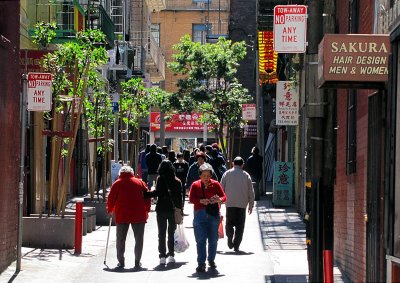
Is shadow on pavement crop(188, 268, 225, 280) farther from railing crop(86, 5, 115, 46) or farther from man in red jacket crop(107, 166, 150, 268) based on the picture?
railing crop(86, 5, 115, 46)

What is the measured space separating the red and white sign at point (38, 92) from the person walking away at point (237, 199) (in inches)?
169

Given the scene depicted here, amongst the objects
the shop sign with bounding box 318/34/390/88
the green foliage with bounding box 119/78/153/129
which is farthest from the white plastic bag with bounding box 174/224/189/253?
the green foliage with bounding box 119/78/153/129

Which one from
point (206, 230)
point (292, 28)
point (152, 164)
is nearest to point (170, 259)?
point (206, 230)

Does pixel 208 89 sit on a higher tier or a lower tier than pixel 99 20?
lower

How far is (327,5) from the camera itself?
37.3 ft

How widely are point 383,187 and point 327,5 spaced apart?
1895 millimetres

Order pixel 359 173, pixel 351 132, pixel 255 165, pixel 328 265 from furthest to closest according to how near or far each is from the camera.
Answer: pixel 255 165 < pixel 351 132 < pixel 359 173 < pixel 328 265

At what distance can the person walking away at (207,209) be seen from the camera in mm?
17281

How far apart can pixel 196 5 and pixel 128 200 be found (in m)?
60.6

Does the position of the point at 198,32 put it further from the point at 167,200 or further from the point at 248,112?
the point at 167,200

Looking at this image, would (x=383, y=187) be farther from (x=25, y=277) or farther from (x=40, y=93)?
(x=40, y=93)

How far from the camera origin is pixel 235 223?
20.2 m

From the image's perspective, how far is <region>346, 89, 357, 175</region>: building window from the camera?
47.5ft

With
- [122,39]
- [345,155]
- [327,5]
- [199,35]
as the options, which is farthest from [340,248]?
[199,35]
